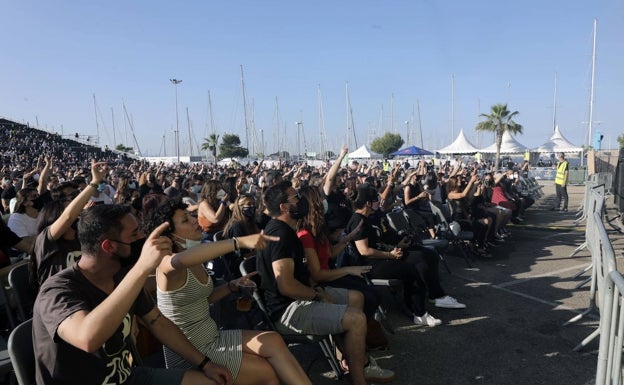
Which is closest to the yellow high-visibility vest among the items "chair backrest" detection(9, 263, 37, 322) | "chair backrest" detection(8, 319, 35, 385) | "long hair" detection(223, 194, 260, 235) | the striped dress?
"long hair" detection(223, 194, 260, 235)

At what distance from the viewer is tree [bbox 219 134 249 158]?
77125 millimetres

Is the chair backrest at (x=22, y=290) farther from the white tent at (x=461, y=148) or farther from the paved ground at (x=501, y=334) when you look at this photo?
the white tent at (x=461, y=148)

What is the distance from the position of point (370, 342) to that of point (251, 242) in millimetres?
2533

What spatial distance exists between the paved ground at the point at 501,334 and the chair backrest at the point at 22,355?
2365 millimetres

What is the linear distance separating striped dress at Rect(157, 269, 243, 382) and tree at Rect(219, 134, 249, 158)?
75.5m

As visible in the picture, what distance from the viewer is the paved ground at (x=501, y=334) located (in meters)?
3.79

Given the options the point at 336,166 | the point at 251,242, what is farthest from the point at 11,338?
the point at 336,166

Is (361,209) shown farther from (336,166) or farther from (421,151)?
(421,151)

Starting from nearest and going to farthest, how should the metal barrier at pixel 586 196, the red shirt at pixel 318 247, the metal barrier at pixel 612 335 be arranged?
the metal barrier at pixel 612 335 < the red shirt at pixel 318 247 < the metal barrier at pixel 586 196

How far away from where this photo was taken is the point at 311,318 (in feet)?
11.3

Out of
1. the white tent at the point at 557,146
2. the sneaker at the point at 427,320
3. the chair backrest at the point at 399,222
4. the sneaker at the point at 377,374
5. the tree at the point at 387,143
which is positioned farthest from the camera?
the tree at the point at 387,143

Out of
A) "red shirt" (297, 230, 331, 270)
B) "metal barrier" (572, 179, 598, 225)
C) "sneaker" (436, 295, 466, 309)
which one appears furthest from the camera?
"metal barrier" (572, 179, 598, 225)

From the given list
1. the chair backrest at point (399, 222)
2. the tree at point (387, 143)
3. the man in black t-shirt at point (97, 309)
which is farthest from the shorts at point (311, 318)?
the tree at point (387, 143)

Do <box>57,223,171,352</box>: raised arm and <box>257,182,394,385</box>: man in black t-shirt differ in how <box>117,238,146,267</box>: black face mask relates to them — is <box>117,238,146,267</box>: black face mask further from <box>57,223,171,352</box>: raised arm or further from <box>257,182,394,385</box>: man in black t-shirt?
<box>257,182,394,385</box>: man in black t-shirt
